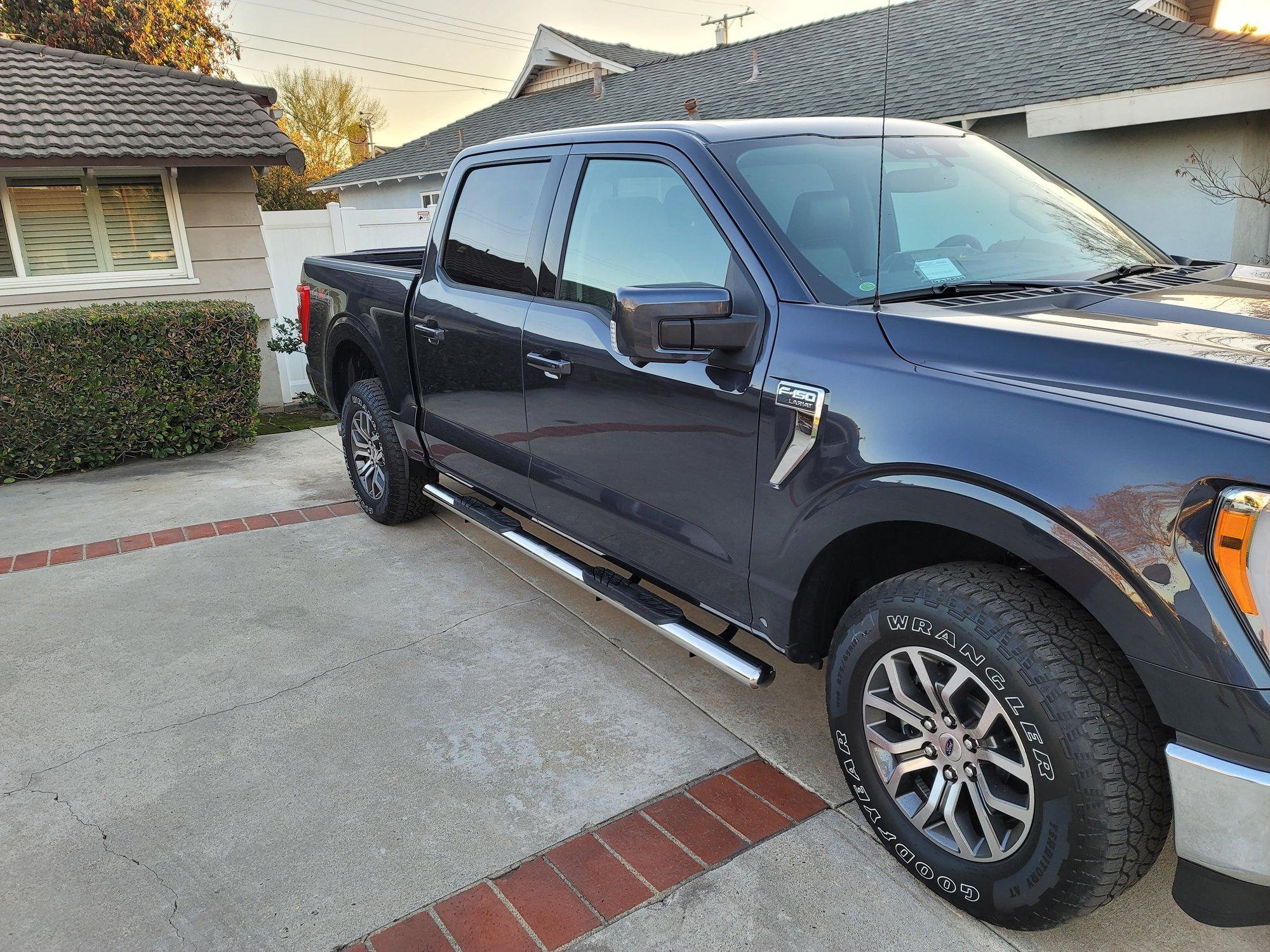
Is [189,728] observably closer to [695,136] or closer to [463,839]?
[463,839]

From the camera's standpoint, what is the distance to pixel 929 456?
2170 mm

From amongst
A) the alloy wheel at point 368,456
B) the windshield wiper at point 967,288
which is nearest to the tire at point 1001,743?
the windshield wiper at point 967,288

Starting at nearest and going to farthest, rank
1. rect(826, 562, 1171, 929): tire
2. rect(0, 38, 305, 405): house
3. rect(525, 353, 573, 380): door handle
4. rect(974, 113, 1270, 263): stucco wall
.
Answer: rect(826, 562, 1171, 929): tire, rect(525, 353, 573, 380): door handle, rect(0, 38, 305, 405): house, rect(974, 113, 1270, 263): stucco wall

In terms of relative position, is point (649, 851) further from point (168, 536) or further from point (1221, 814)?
point (168, 536)

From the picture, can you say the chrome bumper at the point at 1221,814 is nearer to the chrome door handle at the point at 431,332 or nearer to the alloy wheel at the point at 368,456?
the chrome door handle at the point at 431,332

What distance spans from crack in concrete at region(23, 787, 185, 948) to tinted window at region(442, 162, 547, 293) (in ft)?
7.80

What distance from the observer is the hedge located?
6.71 m

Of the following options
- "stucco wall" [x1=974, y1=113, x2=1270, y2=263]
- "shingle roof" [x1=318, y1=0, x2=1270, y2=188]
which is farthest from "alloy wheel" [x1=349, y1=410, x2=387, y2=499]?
"stucco wall" [x1=974, y1=113, x2=1270, y2=263]

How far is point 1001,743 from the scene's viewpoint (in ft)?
7.20

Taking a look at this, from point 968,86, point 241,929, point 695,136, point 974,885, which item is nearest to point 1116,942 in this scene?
point 974,885

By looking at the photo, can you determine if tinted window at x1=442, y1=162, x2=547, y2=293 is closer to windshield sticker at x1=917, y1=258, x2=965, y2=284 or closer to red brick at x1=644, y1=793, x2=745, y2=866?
windshield sticker at x1=917, y1=258, x2=965, y2=284

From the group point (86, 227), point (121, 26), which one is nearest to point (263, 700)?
point (86, 227)

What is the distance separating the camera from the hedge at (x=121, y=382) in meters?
6.71

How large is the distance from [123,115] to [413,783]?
355 inches
